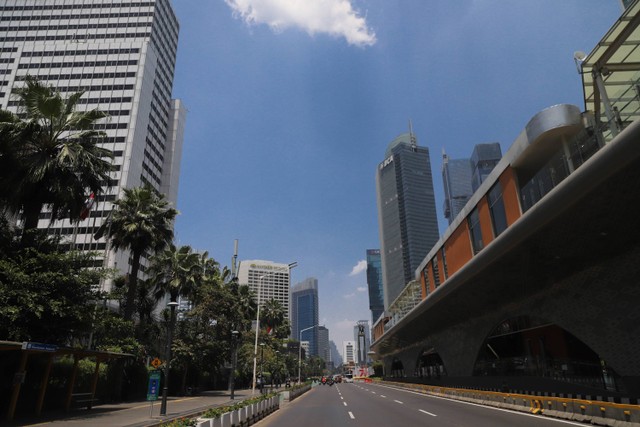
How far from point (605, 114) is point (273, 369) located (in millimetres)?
73400

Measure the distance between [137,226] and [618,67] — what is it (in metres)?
31.2

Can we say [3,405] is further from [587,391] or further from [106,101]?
[106,101]

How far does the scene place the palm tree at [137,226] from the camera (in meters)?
31.0

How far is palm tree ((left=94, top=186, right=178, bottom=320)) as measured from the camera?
102ft

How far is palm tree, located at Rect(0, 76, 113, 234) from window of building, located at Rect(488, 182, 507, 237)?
24356mm

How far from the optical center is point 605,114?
624 inches

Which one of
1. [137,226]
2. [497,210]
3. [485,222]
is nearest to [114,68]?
[137,226]

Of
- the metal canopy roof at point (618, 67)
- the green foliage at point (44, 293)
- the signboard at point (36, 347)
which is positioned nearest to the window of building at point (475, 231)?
the metal canopy roof at point (618, 67)

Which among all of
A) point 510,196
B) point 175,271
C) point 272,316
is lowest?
point 272,316

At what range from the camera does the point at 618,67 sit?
54.2 ft

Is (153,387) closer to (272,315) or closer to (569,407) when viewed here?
(569,407)

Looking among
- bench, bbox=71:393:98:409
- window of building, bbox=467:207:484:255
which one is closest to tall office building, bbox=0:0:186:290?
bench, bbox=71:393:98:409

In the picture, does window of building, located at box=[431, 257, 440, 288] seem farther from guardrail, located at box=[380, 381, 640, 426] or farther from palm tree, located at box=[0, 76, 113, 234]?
palm tree, located at box=[0, 76, 113, 234]

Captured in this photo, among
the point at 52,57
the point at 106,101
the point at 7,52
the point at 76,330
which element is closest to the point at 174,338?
the point at 76,330
